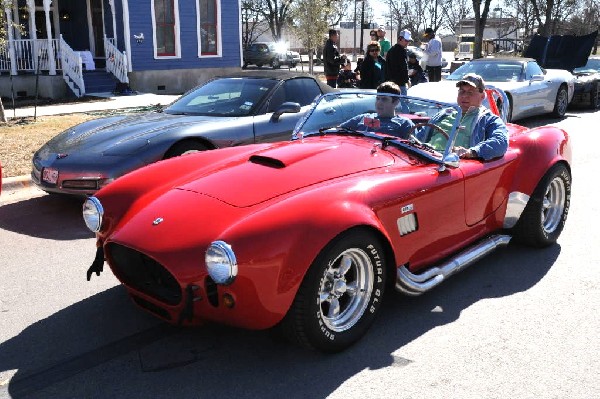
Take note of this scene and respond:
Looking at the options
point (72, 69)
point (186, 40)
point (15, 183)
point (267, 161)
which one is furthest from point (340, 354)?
point (186, 40)

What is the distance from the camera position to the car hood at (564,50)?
1531 centimetres

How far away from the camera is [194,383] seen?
2963 mm

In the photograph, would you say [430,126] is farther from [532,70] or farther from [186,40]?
[186,40]

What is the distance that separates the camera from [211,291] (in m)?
2.88

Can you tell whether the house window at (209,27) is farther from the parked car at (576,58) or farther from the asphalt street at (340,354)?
the asphalt street at (340,354)

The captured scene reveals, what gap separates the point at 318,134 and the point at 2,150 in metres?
6.32

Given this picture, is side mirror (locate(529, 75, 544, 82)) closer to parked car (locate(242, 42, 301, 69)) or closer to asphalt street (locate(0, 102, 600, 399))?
asphalt street (locate(0, 102, 600, 399))

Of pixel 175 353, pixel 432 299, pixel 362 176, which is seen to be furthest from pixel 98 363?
pixel 432 299

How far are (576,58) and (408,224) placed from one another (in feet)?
45.9

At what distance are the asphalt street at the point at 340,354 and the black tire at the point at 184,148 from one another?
6.21 feet

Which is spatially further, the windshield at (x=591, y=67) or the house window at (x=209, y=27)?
the house window at (x=209, y=27)

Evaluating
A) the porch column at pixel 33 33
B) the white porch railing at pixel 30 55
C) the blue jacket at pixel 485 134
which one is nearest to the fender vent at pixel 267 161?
the blue jacket at pixel 485 134

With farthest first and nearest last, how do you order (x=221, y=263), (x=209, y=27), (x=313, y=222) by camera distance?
1. (x=209, y=27)
2. (x=313, y=222)
3. (x=221, y=263)

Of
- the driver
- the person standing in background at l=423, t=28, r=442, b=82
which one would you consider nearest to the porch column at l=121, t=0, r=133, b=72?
the person standing in background at l=423, t=28, r=442, b=82
